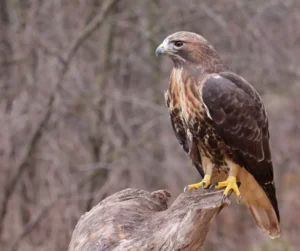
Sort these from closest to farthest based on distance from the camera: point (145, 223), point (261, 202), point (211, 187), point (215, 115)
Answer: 1. point (145, 223)
2. point (215, 115)
3. point (211, 187)
4. point (261, 202)

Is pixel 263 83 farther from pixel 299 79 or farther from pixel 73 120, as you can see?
pixel 73 120

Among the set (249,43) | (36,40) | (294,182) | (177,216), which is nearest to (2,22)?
(36,40)

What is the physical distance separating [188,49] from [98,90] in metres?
3.91

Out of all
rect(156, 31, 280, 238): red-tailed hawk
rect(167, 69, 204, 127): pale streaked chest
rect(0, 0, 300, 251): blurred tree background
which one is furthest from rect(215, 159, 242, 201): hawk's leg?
rect(0, 0, 300, 251): blurred tree background

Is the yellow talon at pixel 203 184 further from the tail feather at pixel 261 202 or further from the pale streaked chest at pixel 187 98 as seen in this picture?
the pale streaked chest at pixel 187 98

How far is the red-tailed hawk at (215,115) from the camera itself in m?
3.75

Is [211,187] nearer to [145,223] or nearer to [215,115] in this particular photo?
[215,115]

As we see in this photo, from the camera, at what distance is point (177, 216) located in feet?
11.0

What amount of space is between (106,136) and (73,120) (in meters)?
0.61

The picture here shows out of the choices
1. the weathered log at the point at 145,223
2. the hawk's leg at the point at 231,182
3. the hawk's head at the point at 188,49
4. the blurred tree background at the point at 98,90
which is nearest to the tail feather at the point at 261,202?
the hawk's leg at the point at 231,182

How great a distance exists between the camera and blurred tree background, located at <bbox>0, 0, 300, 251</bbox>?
7418mm

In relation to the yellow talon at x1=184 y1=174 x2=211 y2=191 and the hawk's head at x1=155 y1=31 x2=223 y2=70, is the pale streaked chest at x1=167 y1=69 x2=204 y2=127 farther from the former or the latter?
the yellow talon at x1=184 y1=174 x2=211 y2=191

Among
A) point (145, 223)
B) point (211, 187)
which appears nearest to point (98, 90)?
point (211, 187)

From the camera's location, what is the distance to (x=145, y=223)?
3467 mm
